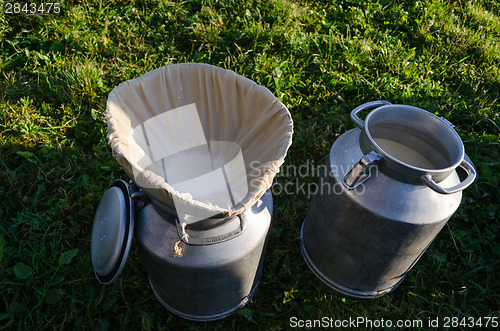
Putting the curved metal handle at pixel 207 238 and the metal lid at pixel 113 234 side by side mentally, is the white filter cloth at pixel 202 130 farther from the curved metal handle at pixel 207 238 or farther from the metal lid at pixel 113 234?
the metal lid at pixel 113 234

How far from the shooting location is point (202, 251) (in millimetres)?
1527

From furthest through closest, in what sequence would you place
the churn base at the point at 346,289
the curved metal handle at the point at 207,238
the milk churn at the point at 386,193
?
1. the churn base at the point at 346,289
2. the milk churn at the point at 386,193
3. the curved metal handle at the point at 207,238

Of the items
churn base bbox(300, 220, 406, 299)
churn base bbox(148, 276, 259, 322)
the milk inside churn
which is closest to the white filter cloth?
the milk inside churn

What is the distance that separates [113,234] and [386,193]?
1.12 metres

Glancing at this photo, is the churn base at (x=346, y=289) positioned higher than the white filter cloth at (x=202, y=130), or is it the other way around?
the white filter cloth at (x=202, y=130)

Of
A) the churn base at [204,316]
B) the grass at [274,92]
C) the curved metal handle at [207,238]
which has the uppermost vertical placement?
the curved metal handle at [207,238]

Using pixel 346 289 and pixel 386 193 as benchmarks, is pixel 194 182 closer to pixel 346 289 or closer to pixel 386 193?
pixel 386 193

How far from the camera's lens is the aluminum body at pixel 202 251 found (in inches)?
59.3

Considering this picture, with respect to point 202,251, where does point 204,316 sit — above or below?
below

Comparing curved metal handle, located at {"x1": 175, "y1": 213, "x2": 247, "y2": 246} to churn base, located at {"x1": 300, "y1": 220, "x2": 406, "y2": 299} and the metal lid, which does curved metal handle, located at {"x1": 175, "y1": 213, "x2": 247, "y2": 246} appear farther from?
churn base, located at {"x1": 300, "y1": 220, "x2": 406, "y2": 299}

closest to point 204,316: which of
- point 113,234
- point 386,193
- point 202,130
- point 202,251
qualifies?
point 202,251

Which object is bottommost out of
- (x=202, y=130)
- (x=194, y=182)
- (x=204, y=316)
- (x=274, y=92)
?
(x=204, y=316)

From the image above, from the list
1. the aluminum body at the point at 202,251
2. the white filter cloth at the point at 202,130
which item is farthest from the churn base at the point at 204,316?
Result: the white filter cloth at the point at 202,130

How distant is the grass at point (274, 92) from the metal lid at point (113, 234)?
44cm
